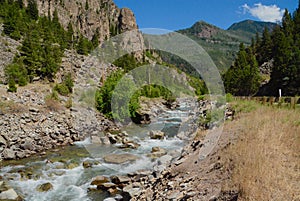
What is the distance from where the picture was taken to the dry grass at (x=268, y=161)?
4738mm

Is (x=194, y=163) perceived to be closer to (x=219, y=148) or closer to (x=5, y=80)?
(x=219, y=148)

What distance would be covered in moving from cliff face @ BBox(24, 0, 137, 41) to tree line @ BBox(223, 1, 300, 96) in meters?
55.1

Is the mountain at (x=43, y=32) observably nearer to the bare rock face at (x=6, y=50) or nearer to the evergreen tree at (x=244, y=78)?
the bare rock face at (x=6, y=50)

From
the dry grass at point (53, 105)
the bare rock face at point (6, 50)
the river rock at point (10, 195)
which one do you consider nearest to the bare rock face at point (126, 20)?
the bare rock face at point (6, 50)

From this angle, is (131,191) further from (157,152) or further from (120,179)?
(157,152)

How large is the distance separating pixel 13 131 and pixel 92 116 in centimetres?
1026

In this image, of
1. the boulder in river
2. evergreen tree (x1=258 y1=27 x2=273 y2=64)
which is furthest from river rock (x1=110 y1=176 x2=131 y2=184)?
evergreen tree (x1=258 y1=27 x2=273 y2=64)

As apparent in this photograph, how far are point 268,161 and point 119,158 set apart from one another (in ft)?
35.2

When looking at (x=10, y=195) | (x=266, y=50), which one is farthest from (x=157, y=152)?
(x=266, y=50)

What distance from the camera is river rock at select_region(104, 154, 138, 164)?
14794 mm

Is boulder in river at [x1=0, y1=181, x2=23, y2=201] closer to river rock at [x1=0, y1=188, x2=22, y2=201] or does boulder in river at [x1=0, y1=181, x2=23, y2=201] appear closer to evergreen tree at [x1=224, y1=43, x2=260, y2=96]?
river rock at [x1=0, y1=188, x2=22, y2=201]

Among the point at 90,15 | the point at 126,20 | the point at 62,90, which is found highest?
the point at 126,20

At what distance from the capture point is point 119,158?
15.3 metres

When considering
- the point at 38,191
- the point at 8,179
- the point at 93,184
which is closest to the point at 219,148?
the point at 93,184
